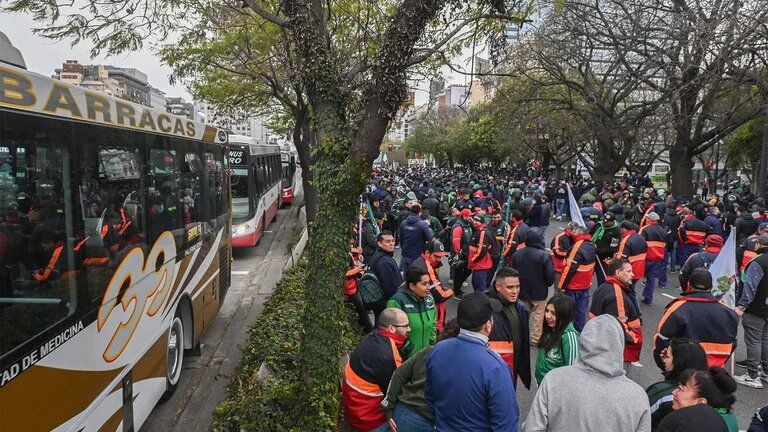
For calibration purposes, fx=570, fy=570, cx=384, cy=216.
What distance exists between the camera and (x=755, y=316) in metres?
6.69

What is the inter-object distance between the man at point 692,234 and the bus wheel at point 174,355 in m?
9.86

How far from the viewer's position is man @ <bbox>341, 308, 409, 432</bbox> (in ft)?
14.3

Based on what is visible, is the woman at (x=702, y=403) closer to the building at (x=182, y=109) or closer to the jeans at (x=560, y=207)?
the building at (x=182, y=109)

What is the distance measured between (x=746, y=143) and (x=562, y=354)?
3105cm

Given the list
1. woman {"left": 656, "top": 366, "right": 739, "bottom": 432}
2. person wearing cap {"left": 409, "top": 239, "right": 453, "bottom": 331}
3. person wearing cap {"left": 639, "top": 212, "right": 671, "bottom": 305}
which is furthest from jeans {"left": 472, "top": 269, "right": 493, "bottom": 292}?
woman {"left": 656, "top": 366, "right": 739, "bottom": 432}

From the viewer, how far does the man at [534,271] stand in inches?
301

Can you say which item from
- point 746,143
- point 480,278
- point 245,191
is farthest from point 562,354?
point 746,143

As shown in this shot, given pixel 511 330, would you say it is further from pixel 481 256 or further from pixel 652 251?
pixel 652 251

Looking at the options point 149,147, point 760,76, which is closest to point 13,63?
point 149,147

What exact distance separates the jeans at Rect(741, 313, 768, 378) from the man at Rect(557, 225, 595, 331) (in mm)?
1860

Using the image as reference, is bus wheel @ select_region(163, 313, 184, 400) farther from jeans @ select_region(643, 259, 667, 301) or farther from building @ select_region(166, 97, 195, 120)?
jeans @ select_region(643, 259, 667, 301)

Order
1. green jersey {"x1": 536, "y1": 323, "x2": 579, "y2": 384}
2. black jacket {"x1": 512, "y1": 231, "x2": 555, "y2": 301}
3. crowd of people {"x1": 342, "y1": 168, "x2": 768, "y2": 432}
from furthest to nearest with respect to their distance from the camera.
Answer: black jacket {"x1": 512, "y1": 231, "x2": 555, "y2": 301}
green jersey {"x1": 536, "y1": 323, "x2": 579, "y2": 384}
crowd of people {"x1": 342, "y1": 168, "x2": 768, "y2": 432}

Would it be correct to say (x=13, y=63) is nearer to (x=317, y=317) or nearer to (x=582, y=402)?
(x=317, y=317)

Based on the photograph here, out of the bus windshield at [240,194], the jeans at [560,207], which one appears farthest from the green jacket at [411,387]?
the jeans at [560,207]
